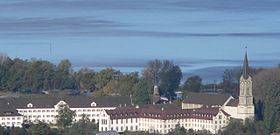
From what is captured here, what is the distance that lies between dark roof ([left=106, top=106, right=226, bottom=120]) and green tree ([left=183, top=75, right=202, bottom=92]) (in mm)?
3871

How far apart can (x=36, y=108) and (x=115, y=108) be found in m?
1.82

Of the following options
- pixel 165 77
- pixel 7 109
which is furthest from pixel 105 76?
pixel 7 109

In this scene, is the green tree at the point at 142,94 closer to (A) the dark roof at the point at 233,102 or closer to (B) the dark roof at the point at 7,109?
(A) the dark roof at the point at 233,102

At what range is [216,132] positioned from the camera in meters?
38.6

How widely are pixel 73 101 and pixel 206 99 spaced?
3061mm

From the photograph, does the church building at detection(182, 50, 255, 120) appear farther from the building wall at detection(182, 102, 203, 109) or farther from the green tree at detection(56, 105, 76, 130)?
the green tree at detection(56, 105, 76, 130)

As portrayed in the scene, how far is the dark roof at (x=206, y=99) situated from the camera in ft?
135

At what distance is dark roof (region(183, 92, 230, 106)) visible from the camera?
41.2 m

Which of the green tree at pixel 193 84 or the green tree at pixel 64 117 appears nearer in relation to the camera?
the green tree at pixel 64 117

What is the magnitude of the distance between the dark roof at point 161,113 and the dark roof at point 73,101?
3.29 feet

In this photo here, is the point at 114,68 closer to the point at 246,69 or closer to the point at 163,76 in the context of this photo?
the point at 163,76

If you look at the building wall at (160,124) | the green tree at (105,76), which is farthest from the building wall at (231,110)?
the green tree at (105,76)

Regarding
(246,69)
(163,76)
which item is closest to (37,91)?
(163,76)

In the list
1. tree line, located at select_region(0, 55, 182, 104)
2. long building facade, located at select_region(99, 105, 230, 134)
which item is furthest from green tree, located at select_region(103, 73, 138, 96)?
long building facade, located at select_region(99, 105, 230, 134)
